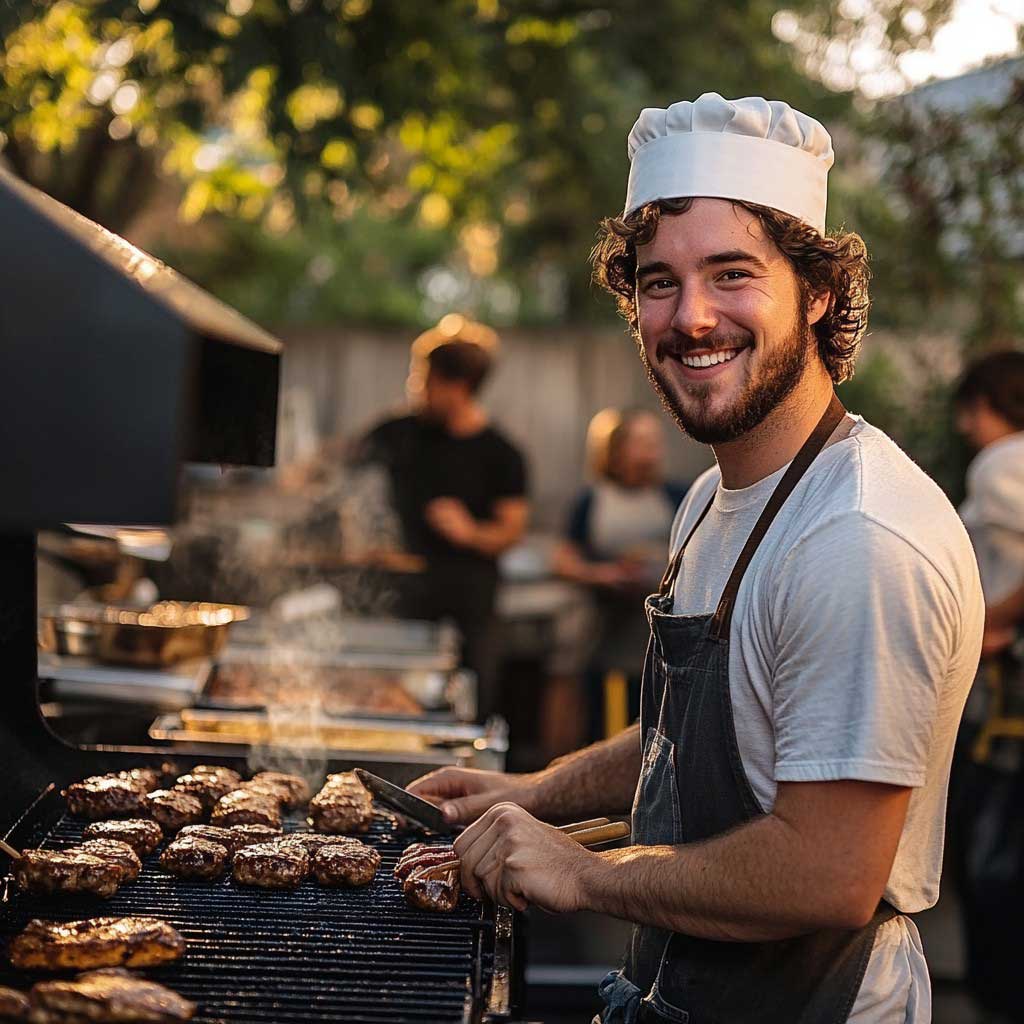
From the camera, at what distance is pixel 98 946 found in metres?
2.21

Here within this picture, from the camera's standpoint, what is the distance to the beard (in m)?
2.46

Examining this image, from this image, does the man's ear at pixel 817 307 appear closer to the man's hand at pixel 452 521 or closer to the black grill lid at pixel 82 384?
the black grill lid at pixel 82 384

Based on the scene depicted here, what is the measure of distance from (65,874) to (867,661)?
5.10 feet

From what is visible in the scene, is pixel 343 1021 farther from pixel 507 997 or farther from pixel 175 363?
pixel 175 363

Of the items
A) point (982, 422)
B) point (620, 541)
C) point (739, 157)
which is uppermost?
point (739, 157)

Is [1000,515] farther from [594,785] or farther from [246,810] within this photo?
[246,810]

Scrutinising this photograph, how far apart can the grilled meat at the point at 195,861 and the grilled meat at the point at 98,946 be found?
44cm

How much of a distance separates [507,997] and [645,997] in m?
0.42

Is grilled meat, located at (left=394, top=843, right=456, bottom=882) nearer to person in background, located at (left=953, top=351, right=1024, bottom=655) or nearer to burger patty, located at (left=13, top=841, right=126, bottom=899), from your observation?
burger patty, located at (left=13, top=841, right=126, bottom=899)

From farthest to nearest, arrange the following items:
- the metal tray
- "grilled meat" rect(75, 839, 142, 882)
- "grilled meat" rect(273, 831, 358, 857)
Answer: the metal tray → "grilled meat" rect(273, 831, 358, 857) → "grilled meat" rect(75, 839, 142, 882)

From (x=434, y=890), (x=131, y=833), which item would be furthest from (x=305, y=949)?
(x=131, y=833)

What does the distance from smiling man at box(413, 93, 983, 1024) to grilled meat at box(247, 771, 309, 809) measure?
96 cm

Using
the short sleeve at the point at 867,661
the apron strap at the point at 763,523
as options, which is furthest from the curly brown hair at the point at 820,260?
the short sleeve at the point at 867,661

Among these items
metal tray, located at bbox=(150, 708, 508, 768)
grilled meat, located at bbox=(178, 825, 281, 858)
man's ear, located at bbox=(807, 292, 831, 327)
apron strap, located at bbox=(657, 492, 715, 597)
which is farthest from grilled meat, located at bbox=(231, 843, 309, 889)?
man's ear, located at bbox=(807, 292, 831, 327)
